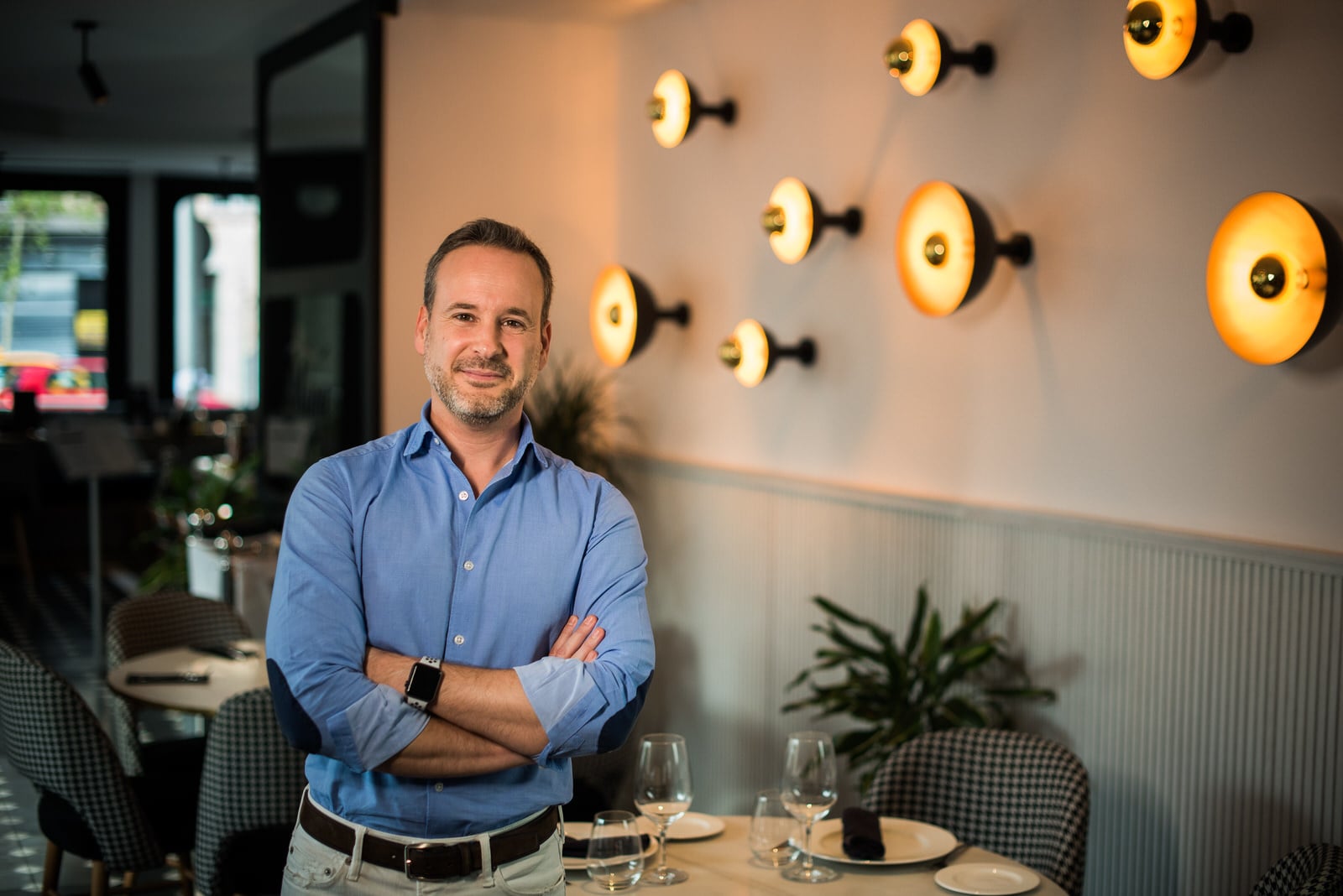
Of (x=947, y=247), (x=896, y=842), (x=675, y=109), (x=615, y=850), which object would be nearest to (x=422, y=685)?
(x=615, y=850)

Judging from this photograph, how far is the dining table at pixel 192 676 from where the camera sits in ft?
12.8

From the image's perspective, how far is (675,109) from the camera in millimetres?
4879

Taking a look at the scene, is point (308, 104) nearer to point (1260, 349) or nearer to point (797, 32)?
point (797, 32)

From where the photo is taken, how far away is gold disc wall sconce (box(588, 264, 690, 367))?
5.25 m

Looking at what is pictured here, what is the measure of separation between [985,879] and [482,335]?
1.32 m

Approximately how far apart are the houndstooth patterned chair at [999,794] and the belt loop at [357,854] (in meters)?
1.48

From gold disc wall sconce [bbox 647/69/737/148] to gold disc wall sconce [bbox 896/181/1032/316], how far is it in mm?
1305

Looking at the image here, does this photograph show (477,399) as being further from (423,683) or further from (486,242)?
(423,683)

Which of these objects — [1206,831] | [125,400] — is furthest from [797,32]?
[125,400]

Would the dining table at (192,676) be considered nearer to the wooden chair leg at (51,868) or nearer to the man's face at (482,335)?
the wooden chair leg at (51,868)

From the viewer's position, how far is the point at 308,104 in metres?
6.53

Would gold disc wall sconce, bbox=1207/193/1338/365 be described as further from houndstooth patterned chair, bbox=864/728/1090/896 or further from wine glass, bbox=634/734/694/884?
wine glass, bbox=634/734/694/884

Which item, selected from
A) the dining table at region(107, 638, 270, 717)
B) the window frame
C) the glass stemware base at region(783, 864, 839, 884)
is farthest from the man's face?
the window frame

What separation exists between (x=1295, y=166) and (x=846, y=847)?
1782mm
